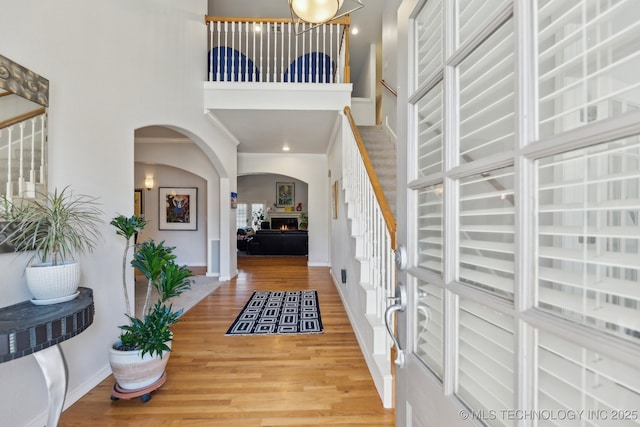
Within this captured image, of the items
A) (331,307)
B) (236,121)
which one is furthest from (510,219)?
(236,121)

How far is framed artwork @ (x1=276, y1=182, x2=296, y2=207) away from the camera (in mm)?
12422

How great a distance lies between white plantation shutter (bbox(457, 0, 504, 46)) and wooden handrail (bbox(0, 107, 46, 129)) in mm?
2098

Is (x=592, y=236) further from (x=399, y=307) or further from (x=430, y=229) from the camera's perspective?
(x=399, y=307)

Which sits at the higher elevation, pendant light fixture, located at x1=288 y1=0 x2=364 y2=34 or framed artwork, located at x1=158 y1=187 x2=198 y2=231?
pendant light fixture, located at x1=288 y1=0 x2=364 y2=34

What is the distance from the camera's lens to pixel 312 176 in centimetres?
684

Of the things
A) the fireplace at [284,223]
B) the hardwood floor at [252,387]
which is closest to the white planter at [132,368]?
the hardwood floor at [252,387]

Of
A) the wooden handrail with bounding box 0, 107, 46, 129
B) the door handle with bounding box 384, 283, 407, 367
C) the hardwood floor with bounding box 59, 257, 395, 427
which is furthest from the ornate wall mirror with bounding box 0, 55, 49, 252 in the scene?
the door handle with bounding box 384, 283, 407, 367

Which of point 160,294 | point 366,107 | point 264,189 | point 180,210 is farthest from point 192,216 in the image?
point 264,189

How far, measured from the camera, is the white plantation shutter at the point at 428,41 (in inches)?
29.8

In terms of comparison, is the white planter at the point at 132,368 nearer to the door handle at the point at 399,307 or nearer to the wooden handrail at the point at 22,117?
the wooden handrail at the point at 22,117

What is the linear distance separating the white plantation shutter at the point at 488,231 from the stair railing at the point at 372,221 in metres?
1.30

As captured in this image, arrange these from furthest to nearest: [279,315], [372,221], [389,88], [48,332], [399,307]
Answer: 1. [389,88]
2. [279,315]
3. [372,221]
4. [48,332]
5. [399,307]

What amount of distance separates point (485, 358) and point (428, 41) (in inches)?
31.6

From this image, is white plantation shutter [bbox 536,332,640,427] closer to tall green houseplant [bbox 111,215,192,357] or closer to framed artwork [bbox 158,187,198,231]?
tall green houseplant [bbox 111,215,192,357]
